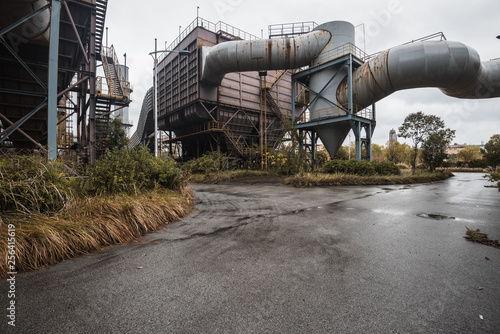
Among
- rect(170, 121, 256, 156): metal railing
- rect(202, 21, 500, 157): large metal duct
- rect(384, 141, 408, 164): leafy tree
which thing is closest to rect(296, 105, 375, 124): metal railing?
rect(202, 21, 500, 157): large metal duct

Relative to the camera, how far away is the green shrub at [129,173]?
480 cm

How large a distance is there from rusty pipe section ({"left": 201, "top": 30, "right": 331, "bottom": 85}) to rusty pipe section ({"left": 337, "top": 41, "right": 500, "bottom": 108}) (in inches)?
151

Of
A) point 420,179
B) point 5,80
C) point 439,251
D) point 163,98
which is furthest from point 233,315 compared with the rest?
point 163,98

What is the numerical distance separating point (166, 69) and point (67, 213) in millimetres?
26749

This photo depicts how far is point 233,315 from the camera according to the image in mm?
1677

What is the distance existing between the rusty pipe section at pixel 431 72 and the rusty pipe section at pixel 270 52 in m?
3.83

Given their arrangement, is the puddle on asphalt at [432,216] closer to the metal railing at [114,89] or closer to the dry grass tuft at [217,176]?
the dry grass tuft at [217,176]

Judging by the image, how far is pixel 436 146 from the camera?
1834cm

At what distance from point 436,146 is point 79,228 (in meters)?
24.0

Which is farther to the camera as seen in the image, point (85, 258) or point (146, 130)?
point (146, 130)

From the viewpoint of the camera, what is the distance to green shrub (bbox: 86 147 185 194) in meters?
4.80

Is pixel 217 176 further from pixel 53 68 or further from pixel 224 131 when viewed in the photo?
pixel 53 68

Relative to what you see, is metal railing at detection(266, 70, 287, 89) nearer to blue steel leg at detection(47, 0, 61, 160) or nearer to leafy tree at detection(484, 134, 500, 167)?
leafy tree at detection(484, 134, 500, 167)

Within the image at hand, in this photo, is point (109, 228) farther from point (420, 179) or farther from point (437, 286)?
point (420, 179)
